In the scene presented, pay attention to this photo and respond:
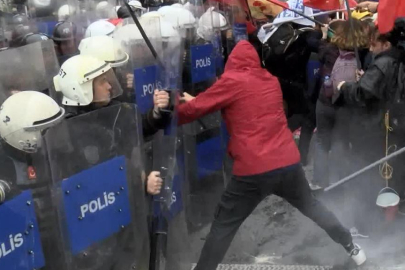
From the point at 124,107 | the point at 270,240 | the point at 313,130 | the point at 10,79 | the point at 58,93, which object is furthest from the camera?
the point at 313,130

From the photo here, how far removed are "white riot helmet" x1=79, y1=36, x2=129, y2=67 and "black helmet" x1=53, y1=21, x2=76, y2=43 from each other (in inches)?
51.8

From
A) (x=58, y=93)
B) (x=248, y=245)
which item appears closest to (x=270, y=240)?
(x=248, y=245)

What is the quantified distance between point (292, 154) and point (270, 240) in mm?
1403

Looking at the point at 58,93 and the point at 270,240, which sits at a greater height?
the point at 58,93

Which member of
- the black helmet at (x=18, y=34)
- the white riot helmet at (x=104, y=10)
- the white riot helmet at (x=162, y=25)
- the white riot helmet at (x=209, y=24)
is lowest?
the black helmet at (x=18, y=34)

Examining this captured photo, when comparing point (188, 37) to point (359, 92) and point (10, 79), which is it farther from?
point (10, 79)

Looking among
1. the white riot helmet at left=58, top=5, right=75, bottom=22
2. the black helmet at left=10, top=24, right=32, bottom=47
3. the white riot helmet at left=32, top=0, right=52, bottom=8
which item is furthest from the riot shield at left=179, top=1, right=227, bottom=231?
the white riot helmet at left=32, top=0, right=52, bottom=8

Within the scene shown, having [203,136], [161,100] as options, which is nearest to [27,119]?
[161,100]

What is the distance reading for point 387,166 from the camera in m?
5.43

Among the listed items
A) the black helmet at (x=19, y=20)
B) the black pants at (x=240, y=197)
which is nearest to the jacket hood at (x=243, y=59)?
the black pants at (x=240, y=197)

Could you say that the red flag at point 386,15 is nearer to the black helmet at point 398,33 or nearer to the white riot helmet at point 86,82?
the black helmet at point 398,33

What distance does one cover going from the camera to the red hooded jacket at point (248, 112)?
421 cm

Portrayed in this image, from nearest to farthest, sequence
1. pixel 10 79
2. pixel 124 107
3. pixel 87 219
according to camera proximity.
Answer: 1. pixel 87 219
2. pixel 124 107
3. pixel 10 79

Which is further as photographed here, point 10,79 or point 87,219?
point 10,79
